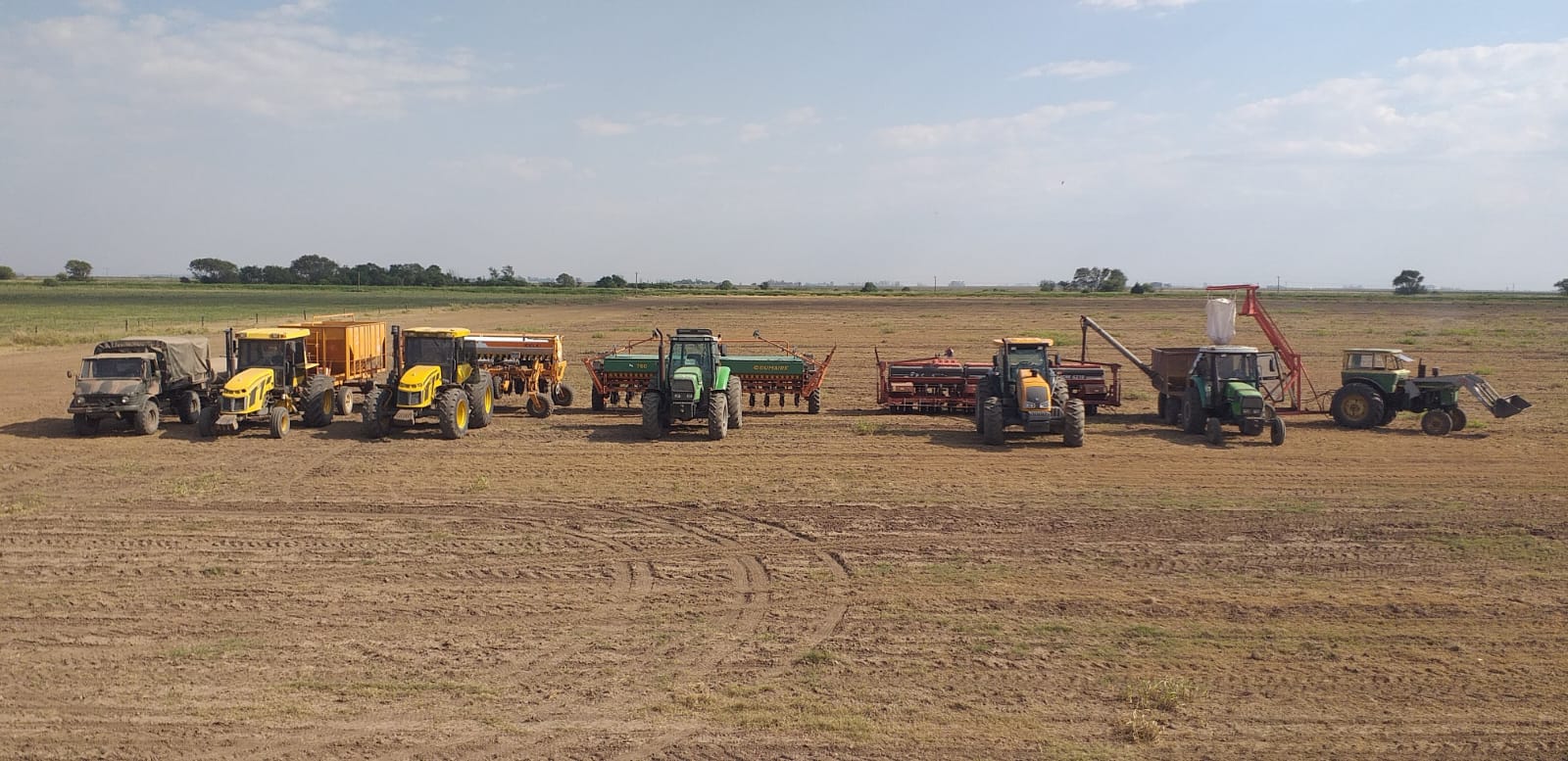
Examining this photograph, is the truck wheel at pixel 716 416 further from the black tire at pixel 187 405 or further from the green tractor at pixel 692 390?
the black tire at pixel 187 405

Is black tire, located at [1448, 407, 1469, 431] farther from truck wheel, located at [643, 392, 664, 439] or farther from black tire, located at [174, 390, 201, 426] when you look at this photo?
black tire, located at [174, 390, 201, 426]

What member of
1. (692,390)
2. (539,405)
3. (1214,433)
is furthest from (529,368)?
(1214,433)

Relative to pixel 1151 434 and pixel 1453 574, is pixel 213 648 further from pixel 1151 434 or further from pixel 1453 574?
pixel 1151 434

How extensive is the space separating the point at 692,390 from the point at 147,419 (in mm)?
10127

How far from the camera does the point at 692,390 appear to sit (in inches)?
725

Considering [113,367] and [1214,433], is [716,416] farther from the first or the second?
[113,367]

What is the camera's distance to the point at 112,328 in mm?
48406

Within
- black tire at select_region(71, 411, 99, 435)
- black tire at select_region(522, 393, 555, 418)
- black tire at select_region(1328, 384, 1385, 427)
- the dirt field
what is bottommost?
the dirt field

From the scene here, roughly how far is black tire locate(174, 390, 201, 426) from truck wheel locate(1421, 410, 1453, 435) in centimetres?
2369

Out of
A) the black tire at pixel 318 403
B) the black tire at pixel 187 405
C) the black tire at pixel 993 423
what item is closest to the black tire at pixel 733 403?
the black tire at pixel 993 423

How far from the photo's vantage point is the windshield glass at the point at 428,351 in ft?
63.7

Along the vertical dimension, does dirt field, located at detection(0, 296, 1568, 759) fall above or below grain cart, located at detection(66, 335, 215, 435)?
below

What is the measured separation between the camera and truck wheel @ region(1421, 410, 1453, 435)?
773 inches

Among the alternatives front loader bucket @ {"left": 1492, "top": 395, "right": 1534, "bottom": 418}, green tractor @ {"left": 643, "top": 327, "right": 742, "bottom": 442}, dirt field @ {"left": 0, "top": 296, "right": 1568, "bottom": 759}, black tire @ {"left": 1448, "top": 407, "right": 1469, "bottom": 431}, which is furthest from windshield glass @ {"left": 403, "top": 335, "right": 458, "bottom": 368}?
front loader bucket @ {"left": 1492, "top": 395, "right": 1534, "bottom": 418}
